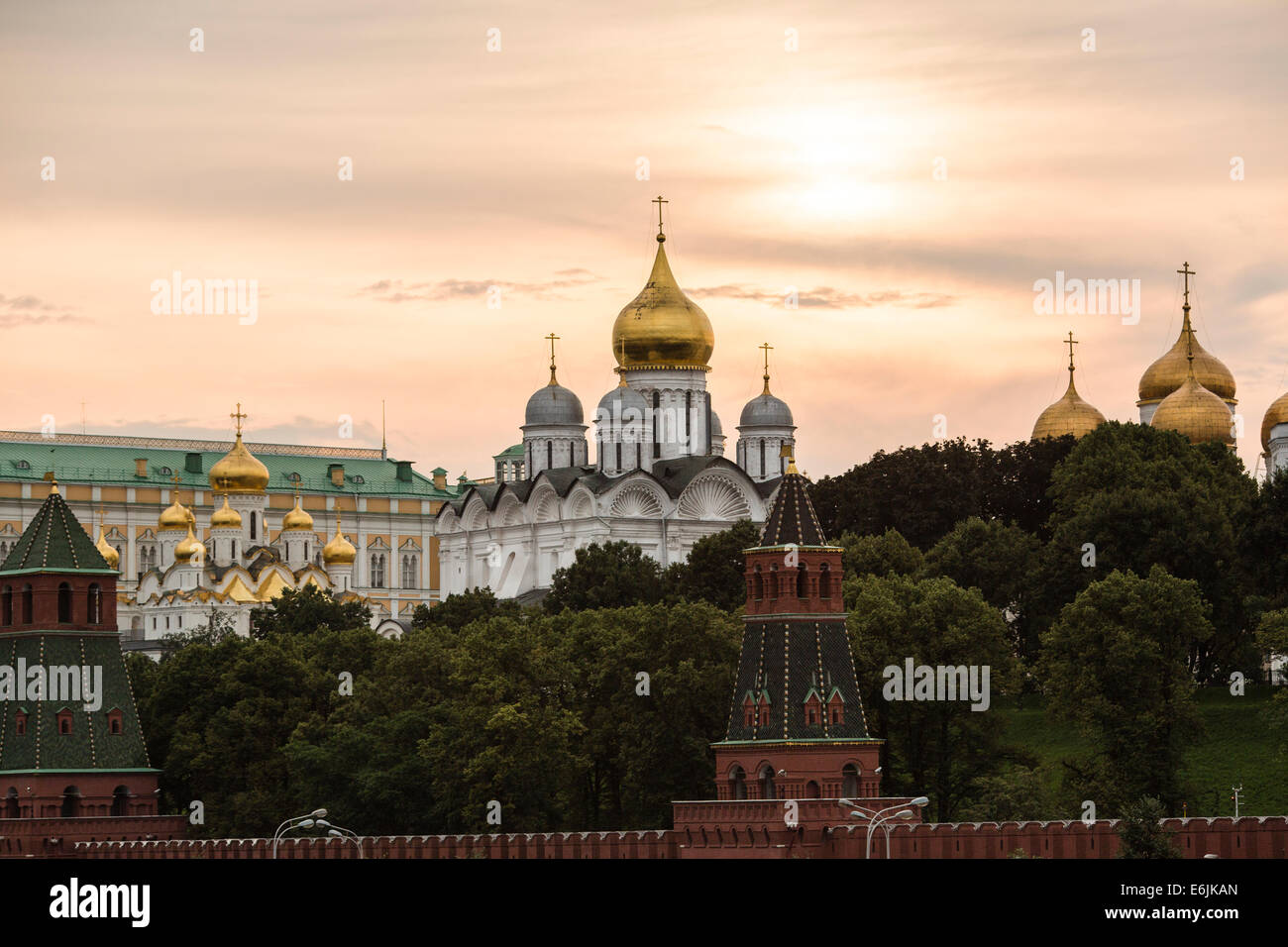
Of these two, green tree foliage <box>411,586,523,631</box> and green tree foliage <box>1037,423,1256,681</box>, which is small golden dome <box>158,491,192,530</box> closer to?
green tree foliage <box>411,586,523,631</box>

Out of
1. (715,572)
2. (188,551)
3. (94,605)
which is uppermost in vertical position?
(188,551)

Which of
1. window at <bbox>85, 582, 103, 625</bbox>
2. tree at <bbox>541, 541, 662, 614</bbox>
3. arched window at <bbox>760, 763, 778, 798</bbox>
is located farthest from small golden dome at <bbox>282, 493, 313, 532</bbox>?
arched window at <bbox>760, 763, 778, 798</bbox>

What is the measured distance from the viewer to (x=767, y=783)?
7581 centimetres

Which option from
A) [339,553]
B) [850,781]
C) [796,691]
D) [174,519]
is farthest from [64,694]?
[174,519]

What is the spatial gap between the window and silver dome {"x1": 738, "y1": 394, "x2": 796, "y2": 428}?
2180 inches

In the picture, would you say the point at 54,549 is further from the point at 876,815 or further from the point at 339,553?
the point at 339,553

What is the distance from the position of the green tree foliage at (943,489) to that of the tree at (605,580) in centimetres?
721

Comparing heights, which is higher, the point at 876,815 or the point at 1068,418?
the point at 1068,418

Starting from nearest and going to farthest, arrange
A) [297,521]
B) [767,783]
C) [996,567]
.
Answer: [767,783] → [996,567] → [297,521]

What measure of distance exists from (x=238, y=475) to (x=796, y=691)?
98257 mm

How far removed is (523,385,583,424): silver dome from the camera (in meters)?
145

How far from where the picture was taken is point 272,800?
311 ft
